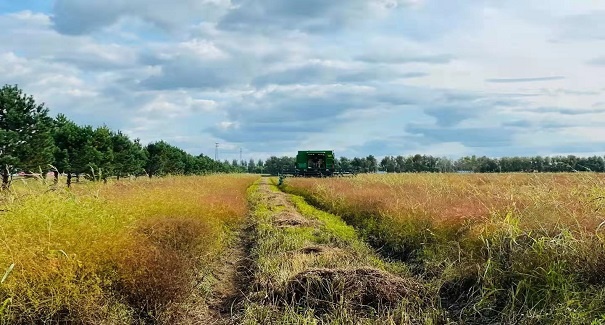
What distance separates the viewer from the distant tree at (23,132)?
23953 millimetres

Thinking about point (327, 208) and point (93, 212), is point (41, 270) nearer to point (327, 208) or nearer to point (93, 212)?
point (93, 212)

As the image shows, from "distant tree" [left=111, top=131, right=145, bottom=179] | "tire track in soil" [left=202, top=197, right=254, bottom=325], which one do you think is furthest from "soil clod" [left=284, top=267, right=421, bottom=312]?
"distant tree" [left=111, top=131, right=145, bottom=179]

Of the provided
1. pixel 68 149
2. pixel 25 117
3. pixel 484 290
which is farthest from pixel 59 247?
pixel 68 149

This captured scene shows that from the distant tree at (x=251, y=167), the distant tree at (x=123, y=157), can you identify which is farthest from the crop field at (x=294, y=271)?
the distant tree at (x=251, y=167)

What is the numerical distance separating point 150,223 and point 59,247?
2.83 m

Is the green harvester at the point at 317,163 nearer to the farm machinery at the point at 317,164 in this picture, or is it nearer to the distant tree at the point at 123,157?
the farm machinery at the point at 317,164

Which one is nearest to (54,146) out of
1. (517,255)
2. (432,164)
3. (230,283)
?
(230,283)

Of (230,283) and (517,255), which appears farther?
(230,283)

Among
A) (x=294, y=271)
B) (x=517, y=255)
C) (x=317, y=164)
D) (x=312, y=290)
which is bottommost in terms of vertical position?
(x=312, y=290)

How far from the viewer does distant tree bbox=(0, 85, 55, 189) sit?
23953 millimetres

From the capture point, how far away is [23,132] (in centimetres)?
2497

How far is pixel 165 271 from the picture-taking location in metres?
6.19

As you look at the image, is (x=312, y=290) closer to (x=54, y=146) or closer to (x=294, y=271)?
(x=294, y=271)

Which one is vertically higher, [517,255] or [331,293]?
[517,255]
